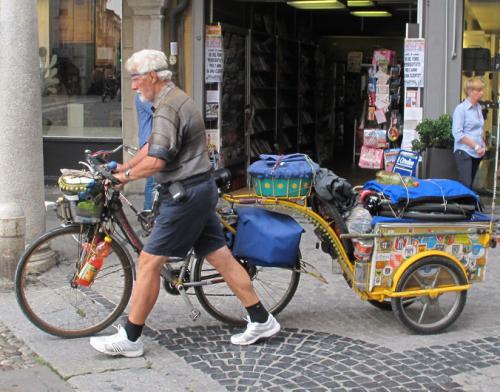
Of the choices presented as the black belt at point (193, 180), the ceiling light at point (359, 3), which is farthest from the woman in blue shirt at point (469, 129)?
the black belt at point (193, 180)

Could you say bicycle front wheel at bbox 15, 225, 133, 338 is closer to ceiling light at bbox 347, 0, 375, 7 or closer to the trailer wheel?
the trailer wheel

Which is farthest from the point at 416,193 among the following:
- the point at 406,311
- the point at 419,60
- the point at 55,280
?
the point at 419,60

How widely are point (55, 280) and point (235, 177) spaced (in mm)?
5698

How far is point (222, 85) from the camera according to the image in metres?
10.8

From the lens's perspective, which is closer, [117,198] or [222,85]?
[117,198]

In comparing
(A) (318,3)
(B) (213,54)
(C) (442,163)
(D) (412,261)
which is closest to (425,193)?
(D) (412,261)

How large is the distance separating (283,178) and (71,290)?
Answer: 5.09ft

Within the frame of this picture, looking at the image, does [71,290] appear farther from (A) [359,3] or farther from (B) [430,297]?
(A) [359,3]

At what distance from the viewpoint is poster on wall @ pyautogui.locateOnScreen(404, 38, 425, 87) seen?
30.9 feet

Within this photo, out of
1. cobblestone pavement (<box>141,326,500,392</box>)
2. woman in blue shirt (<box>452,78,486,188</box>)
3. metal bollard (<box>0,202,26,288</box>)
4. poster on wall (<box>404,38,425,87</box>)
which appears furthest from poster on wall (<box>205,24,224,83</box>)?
cobblestone pavement (<box>141,326,500,392</box>)

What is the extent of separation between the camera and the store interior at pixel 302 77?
11.0m

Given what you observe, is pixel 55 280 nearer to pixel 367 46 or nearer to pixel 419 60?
pixel 419 60

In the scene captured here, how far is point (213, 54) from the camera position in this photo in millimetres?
10328

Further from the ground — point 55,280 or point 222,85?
point 222,85
